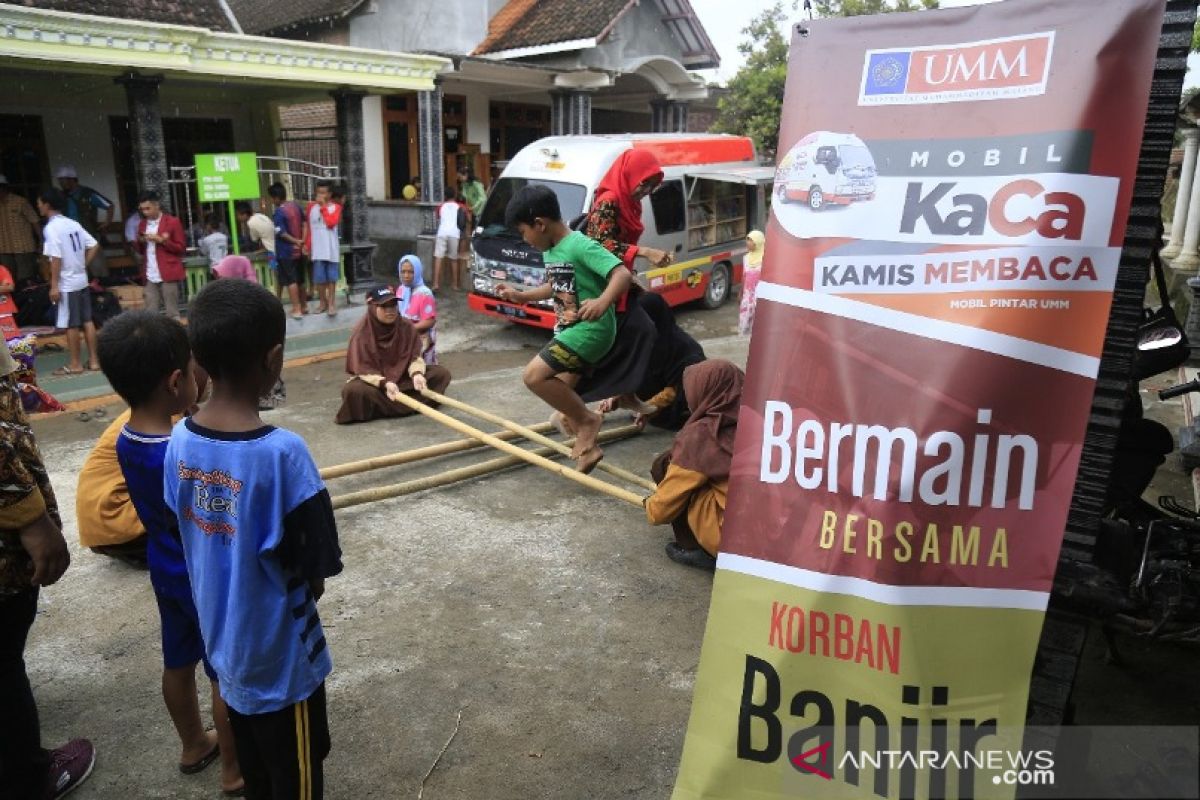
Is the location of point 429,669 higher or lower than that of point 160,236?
lower

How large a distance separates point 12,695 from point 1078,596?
112 inches

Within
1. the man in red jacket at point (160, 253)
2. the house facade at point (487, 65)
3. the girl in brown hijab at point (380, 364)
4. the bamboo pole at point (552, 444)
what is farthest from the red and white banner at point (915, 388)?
the house facade at point (487, 65)

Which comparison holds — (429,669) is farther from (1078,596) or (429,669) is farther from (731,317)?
(731,317)

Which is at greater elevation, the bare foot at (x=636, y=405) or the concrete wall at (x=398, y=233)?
the concrete wall at (x=398, y=233)

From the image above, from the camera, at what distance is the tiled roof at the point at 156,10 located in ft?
31.9

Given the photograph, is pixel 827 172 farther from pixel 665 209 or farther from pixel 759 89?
pixel 759 89

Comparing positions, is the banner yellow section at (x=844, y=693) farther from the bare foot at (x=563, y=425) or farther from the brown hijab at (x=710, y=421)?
the bare foot at (x=563, y=425)

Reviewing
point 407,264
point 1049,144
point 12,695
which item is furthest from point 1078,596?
point 407,264

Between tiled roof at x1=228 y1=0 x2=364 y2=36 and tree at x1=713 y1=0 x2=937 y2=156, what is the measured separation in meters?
9.34

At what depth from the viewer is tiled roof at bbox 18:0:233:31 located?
9.72 metres

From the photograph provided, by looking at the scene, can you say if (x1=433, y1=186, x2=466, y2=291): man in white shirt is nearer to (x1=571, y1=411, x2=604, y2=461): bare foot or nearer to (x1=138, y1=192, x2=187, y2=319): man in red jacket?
(x1=138, y1=192, x2=187, y2=319): man in red jacket

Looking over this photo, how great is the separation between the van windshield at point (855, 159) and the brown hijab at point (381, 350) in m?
5.15

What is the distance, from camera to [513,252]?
10.1 meters

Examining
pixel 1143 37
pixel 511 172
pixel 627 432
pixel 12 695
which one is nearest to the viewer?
pixel 1143 37
